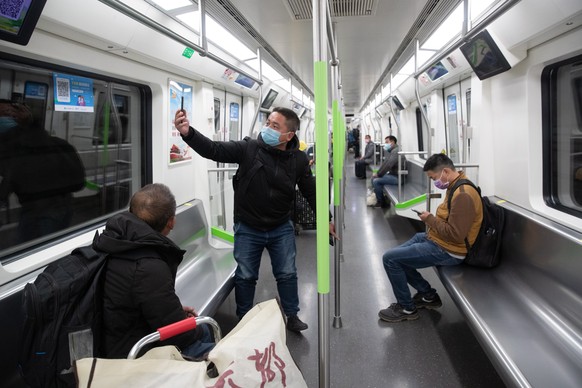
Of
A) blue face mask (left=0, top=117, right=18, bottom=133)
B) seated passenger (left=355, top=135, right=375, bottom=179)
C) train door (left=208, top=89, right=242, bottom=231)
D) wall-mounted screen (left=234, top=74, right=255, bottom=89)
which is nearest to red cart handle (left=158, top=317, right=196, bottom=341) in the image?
blue face mask (left=0, top=117, right=18, bottom=133)

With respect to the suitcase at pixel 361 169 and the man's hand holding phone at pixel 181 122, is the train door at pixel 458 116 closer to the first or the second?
the man's hand holding phone at pixel 181 122

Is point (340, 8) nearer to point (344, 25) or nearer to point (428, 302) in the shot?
point (344, 25)

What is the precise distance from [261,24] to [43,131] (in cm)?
234

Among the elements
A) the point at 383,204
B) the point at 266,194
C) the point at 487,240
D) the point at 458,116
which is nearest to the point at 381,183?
the point at 383,204

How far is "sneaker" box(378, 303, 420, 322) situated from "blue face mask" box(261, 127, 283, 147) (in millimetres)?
1837

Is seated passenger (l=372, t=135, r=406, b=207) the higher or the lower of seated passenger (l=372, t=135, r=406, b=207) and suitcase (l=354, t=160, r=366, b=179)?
the lower

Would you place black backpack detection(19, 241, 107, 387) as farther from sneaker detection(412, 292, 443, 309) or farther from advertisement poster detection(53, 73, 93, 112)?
sneaker detection(412, 292, 443, 309)

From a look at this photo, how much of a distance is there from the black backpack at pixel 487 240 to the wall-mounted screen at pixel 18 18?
2.91 meters

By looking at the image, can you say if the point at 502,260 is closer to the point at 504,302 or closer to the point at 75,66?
the point at 504,302

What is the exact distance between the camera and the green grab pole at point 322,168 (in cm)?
135

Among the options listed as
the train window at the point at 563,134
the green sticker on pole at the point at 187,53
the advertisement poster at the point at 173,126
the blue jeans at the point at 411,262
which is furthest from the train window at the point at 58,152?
the train window at the point at 563,134

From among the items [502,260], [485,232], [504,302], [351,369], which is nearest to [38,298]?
[351,369]

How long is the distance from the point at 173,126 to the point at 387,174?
19.4ft

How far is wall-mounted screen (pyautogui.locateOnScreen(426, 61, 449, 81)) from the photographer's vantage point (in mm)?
4809
